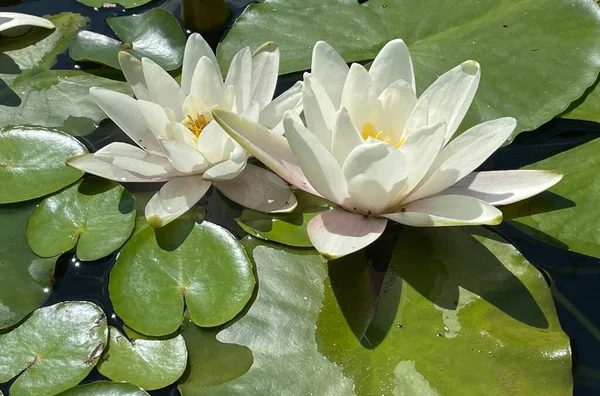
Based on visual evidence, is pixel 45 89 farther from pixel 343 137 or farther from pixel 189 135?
pixel 343 137

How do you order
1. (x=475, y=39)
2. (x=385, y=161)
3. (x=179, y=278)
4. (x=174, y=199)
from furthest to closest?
(x=475, y=39) → (x=174, y=199) → (x=179, y=278) → (x=385, y=161)

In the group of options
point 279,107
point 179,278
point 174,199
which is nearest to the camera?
point 179,278

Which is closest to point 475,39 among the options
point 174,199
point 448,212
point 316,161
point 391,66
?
point 391,66

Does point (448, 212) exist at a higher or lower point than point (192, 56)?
lower

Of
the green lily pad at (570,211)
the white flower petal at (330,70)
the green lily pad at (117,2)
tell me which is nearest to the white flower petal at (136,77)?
the white flower petal at (330,70)

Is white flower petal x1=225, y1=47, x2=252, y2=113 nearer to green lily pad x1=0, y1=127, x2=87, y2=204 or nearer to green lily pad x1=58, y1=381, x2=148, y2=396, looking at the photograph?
green lily pad x1=0, y1=127, x2=87, y2=204

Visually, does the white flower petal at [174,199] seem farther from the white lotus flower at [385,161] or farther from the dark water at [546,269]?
the white lotus flower at [385,161]
